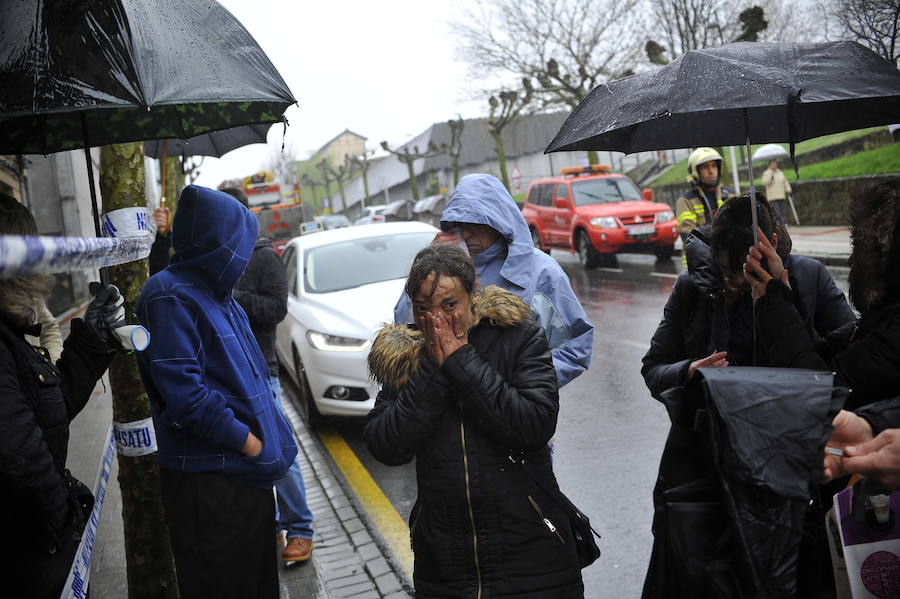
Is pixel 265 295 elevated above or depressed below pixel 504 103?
below

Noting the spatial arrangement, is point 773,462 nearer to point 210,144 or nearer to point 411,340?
point 411,340

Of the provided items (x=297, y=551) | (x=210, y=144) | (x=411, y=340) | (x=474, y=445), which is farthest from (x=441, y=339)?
(x=210, y=144)

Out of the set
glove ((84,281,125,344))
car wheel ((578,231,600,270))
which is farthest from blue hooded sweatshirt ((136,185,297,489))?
car wheel ((578,231,600,270))

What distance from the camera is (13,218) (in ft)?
8.11

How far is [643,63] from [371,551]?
107ft

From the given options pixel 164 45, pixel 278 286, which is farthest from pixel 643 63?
pixel 164 45

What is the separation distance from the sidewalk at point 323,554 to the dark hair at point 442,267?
1284 mm

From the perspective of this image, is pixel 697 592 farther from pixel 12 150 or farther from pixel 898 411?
pixel 12 150

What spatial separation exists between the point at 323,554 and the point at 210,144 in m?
2.66

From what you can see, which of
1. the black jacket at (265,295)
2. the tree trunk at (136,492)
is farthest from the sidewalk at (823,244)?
the tree trunk at (136,492)

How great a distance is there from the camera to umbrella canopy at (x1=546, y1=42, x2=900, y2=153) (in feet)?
8.24

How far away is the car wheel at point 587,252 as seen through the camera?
17.1 meters

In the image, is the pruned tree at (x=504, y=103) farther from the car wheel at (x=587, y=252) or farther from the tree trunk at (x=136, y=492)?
the tree trunk at (x=136, y=492)

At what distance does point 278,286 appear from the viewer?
5.12 meters
